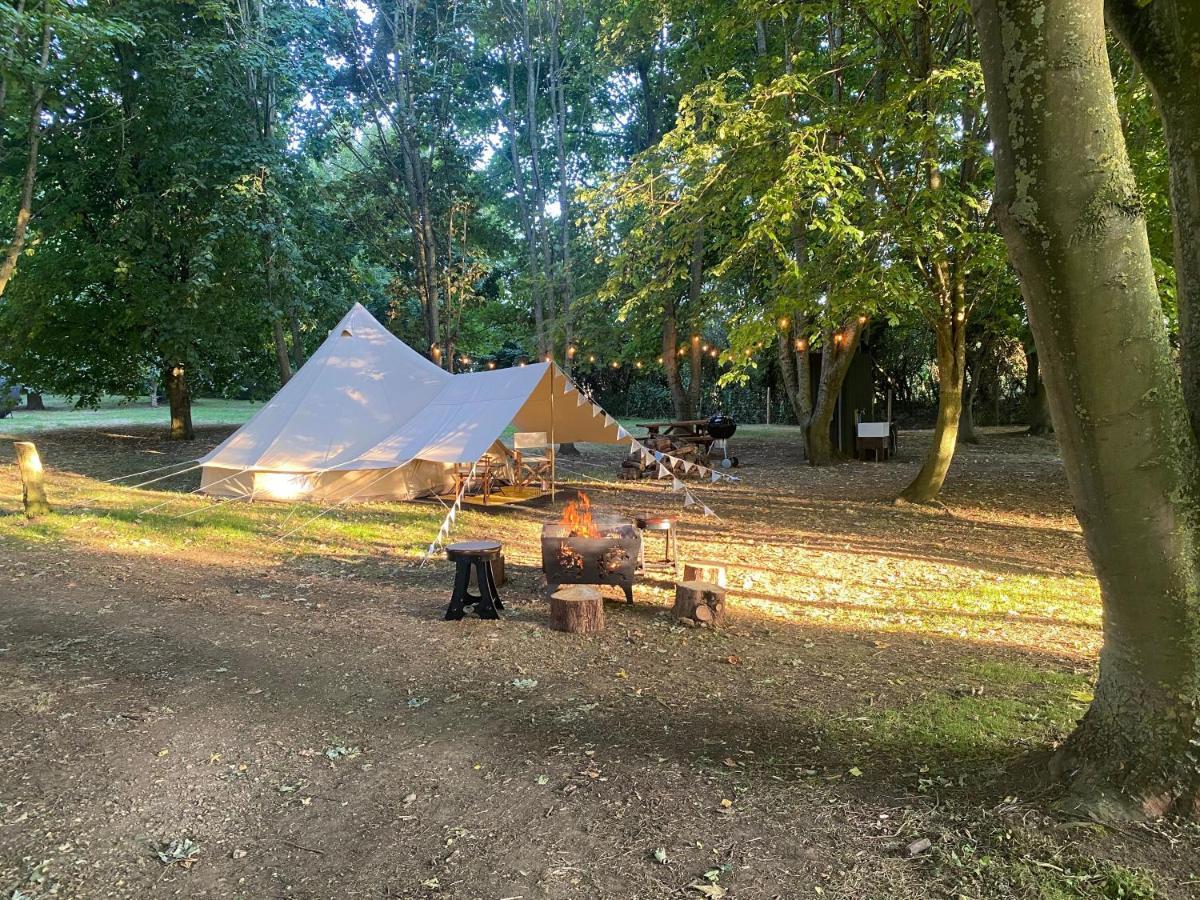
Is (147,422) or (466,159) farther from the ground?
(466,159)

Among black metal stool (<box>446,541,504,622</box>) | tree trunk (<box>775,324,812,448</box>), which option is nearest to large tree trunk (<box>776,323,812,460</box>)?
tree trunk (<box>775,324,812,448</box>)

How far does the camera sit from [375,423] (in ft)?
36.8

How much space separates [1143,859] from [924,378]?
2731 centimetres

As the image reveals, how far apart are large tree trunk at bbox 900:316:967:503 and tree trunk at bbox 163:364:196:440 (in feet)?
53.3

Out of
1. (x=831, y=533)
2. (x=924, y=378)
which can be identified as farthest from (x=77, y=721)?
(x=924, y=378)

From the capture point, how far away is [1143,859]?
2197mm

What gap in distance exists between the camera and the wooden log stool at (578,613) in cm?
502

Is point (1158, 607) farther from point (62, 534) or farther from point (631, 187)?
point (62, 534)

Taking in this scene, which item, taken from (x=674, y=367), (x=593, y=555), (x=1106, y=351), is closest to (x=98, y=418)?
(x=674, y=367)

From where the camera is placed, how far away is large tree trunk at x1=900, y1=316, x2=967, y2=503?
9328 mm

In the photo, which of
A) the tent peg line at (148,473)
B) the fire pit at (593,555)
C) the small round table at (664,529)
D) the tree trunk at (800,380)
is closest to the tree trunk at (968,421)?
the tree trunk at (800,380)

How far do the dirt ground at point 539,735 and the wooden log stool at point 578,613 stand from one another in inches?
4.1

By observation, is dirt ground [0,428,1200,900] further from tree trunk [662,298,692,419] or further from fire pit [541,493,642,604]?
tree trunk [662,298,692,419]

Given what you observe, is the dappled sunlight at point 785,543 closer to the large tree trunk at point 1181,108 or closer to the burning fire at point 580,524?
the burning fire at point 580,524
